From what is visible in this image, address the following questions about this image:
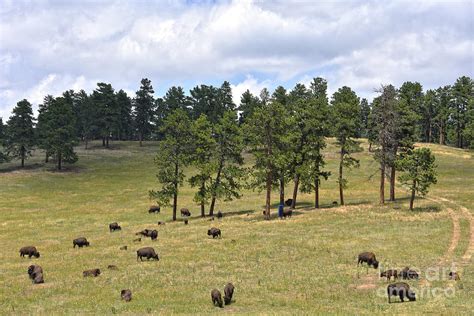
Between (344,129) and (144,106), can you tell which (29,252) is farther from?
(144,106)

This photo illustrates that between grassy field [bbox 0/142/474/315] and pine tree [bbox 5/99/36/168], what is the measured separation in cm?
2367

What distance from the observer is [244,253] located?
36.6 meters

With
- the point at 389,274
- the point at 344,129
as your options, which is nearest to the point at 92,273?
the point at 389,274

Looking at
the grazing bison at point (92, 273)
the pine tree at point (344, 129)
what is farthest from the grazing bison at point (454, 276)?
the pine tree at point (344, 129)

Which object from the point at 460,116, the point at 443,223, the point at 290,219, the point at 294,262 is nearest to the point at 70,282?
the point at 294,262

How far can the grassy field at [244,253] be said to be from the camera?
23.0 m

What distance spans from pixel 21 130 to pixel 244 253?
82.8 metres

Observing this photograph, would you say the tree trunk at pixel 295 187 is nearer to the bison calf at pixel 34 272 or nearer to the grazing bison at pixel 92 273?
the grazing bison at pixel 92 273

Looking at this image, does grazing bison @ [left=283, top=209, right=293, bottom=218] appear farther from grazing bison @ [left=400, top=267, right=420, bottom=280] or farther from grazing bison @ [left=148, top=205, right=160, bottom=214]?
grazing bison @ [left=400, top=267, right=420, bottom=280]

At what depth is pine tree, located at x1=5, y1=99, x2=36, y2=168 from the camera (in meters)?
102

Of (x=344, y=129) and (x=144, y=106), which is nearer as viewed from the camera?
(x=344, y=129)

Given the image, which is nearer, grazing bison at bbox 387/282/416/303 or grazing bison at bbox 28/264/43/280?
grazing bison at bbox 387/282/416/303

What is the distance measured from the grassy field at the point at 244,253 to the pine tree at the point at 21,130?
23.7 meters

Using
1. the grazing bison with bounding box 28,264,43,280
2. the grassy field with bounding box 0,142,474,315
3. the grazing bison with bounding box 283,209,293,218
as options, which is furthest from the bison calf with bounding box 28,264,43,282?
the grazing bison with bounding box 283,209,293,218
